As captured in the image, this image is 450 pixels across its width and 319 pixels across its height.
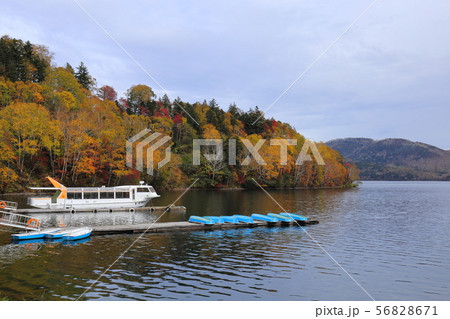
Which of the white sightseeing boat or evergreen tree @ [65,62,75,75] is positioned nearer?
the white sightseeing boat

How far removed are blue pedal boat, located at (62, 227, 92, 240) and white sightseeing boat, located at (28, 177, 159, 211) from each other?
1662 cm

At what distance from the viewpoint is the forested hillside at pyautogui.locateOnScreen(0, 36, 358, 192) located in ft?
198

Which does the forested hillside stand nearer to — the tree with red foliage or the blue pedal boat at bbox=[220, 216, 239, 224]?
the tree with red foliage

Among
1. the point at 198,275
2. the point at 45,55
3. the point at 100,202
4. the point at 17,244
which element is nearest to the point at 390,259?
the point at 198,275

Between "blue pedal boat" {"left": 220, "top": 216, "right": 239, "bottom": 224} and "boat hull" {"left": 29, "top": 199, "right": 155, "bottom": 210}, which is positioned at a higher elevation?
"boat hull" {"left": 29, "top": 199, "right": 155, "bottom": 210}

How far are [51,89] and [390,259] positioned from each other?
2992 inches

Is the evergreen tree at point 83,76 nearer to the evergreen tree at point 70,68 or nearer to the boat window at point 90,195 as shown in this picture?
the evergreen tree at point 70,68

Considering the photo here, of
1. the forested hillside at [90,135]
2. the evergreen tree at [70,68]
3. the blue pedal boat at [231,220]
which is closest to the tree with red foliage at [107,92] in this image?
the forested hillside at [90,135]

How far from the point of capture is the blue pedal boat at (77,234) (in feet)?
83.9

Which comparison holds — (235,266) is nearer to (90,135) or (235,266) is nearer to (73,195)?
(73,195)

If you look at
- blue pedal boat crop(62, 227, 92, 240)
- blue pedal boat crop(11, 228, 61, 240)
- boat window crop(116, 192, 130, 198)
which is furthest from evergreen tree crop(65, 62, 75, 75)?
blue pedal boat crop(62, 227, 92, 240)

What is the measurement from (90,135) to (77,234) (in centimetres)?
4600
